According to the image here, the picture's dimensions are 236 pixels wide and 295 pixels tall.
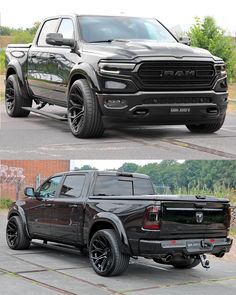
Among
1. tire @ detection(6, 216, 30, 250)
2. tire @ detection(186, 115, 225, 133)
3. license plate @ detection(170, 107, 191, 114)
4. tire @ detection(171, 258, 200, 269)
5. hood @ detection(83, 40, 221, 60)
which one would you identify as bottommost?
tire @ detection(6, 216, 30, 250)

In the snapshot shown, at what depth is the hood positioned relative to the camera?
31.4 ft

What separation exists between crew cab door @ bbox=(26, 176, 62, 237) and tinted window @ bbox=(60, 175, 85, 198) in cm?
27

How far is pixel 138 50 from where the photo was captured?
9.68 metres

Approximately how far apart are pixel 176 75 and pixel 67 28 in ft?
9.10

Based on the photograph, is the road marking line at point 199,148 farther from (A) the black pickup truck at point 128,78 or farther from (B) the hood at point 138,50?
(B) the hood at point 138,50

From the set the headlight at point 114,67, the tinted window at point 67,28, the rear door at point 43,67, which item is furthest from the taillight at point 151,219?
the tinted window at point 67,28

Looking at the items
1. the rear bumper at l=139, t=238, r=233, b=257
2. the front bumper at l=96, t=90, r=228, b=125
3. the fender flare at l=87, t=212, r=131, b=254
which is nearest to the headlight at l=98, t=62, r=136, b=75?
the front bumper at l=96, t=90, r=228, b=125

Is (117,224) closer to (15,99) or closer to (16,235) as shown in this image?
(16,235)

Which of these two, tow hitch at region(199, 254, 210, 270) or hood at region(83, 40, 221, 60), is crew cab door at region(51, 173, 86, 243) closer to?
tow hitch at region(199, 254, 210, 270)

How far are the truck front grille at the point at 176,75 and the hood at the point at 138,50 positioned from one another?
0.53ft

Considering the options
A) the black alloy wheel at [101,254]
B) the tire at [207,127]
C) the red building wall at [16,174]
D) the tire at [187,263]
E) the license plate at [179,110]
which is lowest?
the red building wall at [16,174]

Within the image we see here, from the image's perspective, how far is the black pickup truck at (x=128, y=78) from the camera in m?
9.49

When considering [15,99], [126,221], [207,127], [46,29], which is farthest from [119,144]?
[15,99]

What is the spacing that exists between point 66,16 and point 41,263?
4802 millimetres
